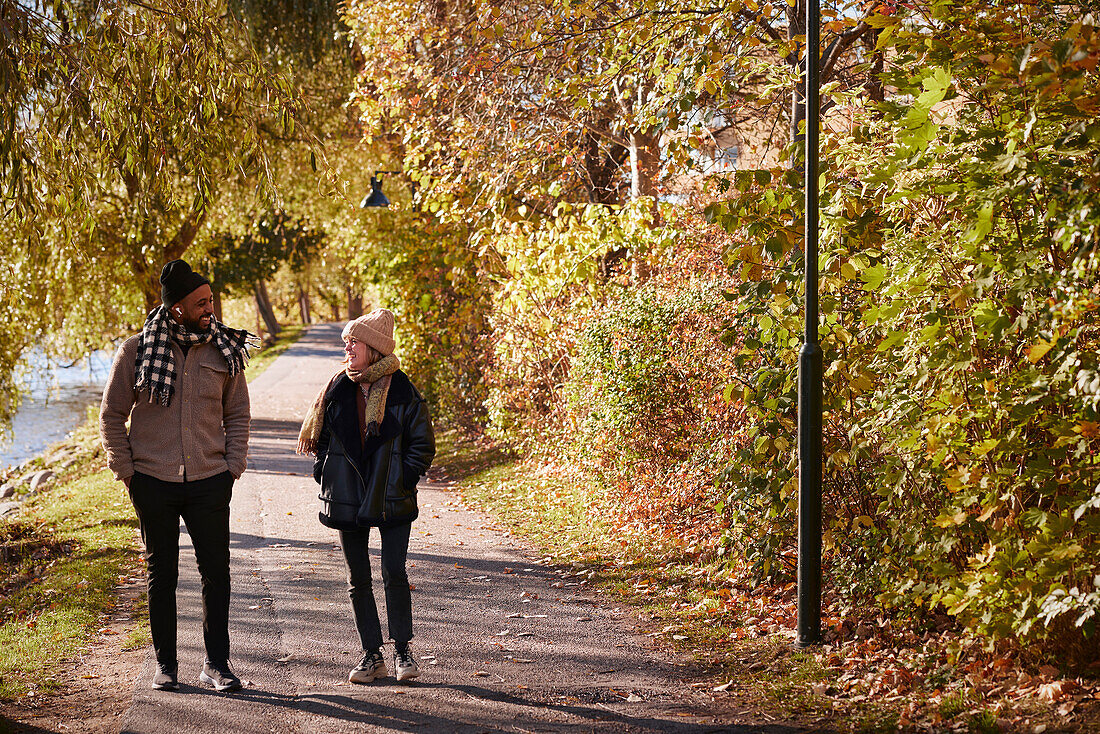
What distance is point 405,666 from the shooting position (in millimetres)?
5305

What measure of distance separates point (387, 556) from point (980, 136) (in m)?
3.62

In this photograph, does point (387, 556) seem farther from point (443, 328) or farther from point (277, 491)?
point (443, 328)

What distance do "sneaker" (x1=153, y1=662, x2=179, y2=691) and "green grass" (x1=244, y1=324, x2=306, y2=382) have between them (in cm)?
1881

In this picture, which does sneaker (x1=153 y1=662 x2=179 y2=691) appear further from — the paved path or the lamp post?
the lamp post

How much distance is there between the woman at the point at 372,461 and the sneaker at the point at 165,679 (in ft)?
3.00

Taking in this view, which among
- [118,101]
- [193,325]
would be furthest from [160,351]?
[118,101]

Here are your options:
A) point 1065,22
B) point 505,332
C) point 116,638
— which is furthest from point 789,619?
point 505,332

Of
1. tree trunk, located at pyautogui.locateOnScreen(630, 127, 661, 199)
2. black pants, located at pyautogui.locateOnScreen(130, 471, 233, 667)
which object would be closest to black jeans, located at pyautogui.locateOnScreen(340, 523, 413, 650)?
black pants, located at pyautogui.locateOnScreen(130, 471, 233, 667)

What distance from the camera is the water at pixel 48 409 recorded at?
15.1 m

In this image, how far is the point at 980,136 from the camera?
4.56m

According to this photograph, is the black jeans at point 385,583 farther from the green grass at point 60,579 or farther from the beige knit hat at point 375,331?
the green grass at point 60,579

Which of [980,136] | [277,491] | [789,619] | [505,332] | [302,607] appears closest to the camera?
[980,136]

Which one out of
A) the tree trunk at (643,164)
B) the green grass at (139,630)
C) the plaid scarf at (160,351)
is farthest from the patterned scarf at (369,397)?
the tree trunk at (643,164)

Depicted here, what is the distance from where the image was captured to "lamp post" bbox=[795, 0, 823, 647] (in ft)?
17.3
